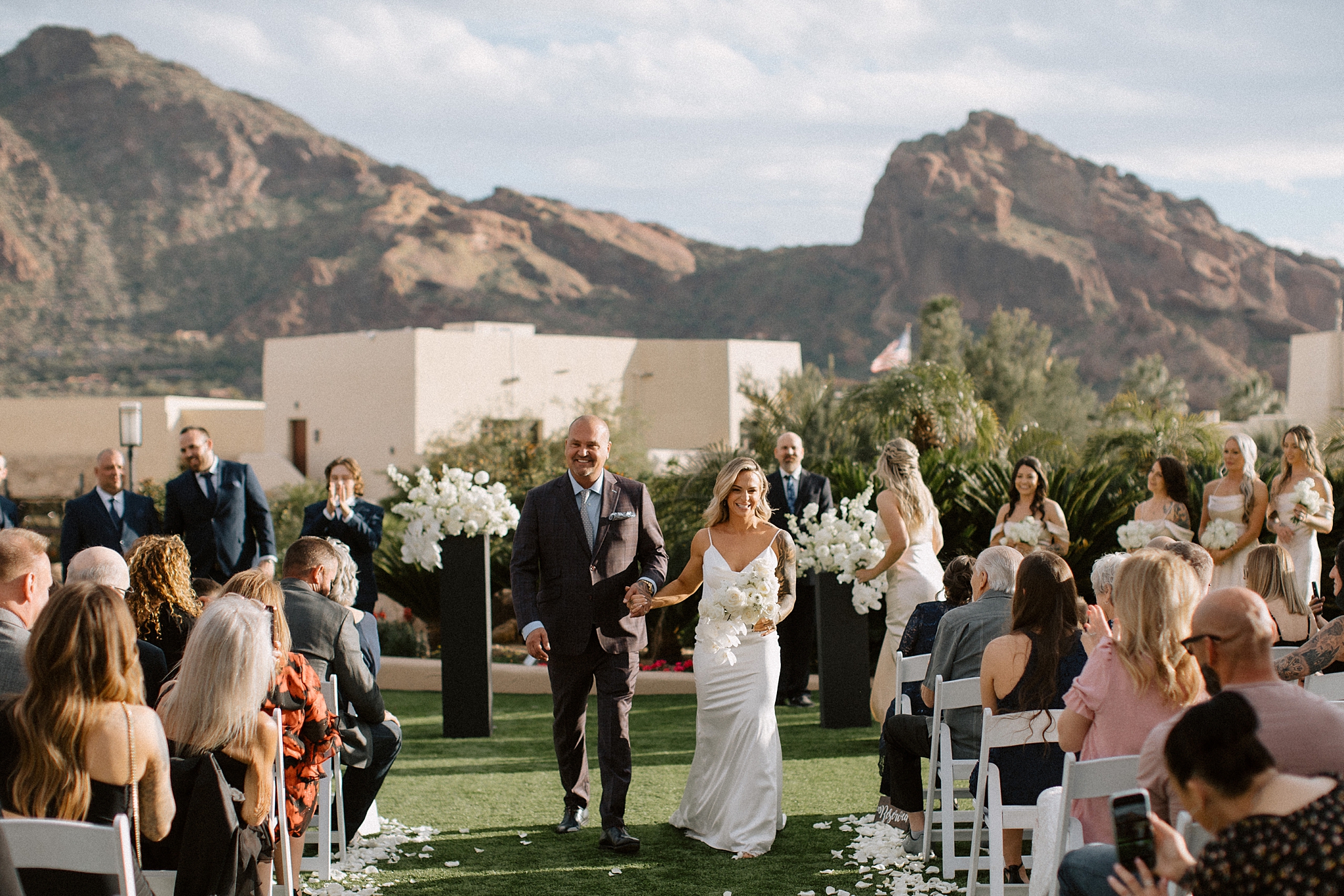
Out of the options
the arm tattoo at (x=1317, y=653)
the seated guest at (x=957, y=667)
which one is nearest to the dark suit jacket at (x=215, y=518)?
the seated guest at (x=957, y=667)

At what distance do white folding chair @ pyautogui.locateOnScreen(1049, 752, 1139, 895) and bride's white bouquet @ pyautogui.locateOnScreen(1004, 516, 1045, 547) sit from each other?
4.73 meters

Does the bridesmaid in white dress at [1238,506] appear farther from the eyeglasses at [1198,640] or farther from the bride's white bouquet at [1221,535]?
the eyeglasses at [1198,640]

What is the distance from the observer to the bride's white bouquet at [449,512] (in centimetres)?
817

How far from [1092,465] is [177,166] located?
3861 inches

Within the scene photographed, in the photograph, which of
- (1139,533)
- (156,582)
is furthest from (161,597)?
(1139,533)

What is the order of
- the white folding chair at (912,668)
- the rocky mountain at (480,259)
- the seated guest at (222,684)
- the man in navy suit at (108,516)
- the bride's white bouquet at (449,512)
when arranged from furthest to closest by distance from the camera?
the rocky mountain at (480,259) → the bride's white bouquet at (449,512) → the man in navy suit at (108,516) → the white folding chair at (912,668) → the seated guest at (222,684)

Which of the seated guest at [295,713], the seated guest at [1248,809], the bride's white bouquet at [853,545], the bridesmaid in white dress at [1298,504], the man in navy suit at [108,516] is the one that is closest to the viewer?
the seated guest at [1248,809]

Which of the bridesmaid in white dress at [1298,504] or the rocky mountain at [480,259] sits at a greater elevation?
the rocky mountain at [480,259]

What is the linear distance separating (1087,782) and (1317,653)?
210 cm

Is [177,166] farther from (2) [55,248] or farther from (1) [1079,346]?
(1) [1079,346]

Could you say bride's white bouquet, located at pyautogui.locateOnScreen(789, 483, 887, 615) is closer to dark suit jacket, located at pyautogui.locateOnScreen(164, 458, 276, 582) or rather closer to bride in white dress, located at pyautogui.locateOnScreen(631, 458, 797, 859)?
bride in white dress, located at pyautogui.locateOnScreen(631, 458, 797, 859)

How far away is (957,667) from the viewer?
5.07 metres

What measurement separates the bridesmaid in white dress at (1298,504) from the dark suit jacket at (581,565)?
4975 mm

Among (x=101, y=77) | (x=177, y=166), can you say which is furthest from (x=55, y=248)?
(x=101, y=77)
